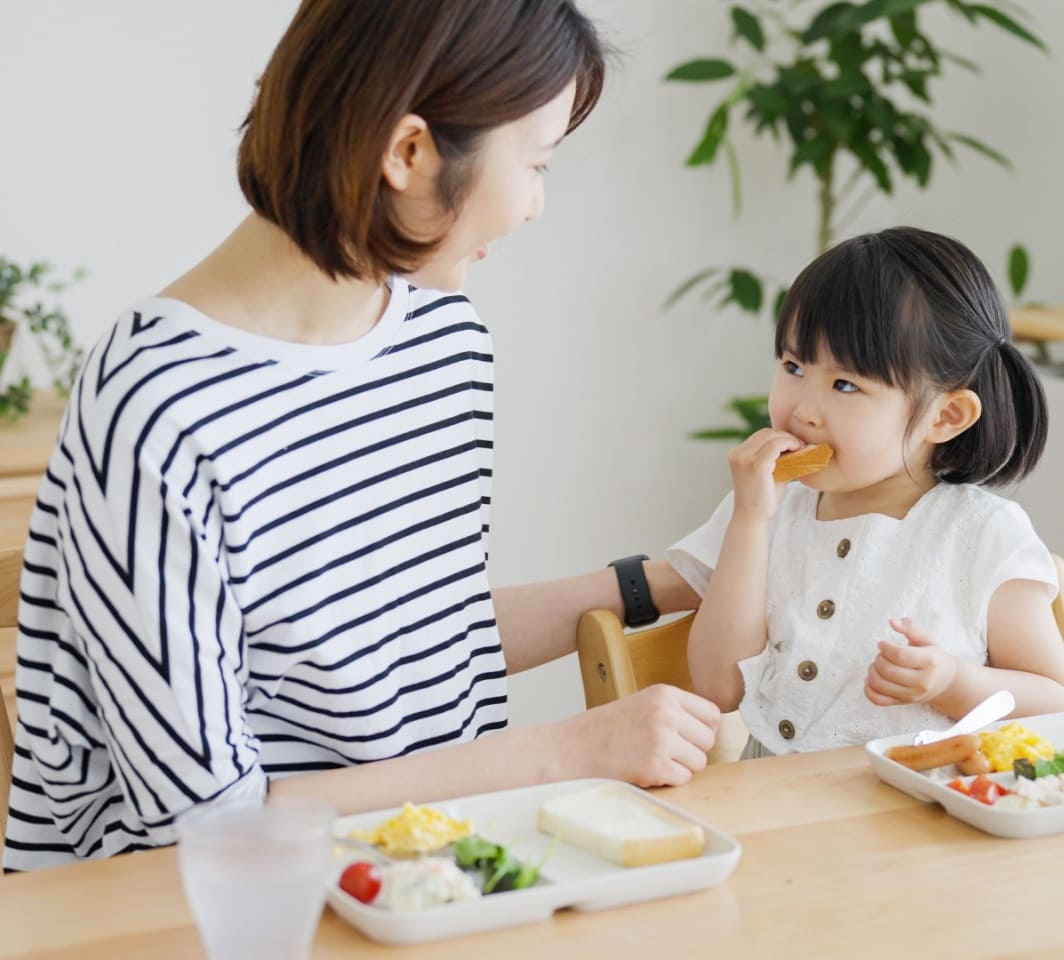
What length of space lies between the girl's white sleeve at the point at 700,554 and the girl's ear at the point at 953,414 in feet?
0.75

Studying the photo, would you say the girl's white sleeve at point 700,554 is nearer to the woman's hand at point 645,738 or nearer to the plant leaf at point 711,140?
the woman's hand at point 645,738

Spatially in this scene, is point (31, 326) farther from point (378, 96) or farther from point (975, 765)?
point (975, 765)

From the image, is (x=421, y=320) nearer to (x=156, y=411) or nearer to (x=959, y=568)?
(x=156, y=411)

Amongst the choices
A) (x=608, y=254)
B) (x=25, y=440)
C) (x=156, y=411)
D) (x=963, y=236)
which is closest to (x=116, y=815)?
(x=156, y=411)

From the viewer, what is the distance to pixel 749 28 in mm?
2752

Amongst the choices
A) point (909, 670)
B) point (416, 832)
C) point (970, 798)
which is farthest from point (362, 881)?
point (909, 670)

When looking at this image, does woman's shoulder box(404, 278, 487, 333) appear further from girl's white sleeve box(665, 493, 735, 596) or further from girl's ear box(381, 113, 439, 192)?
girl's white sleeve box(665, 493, 735, 596)

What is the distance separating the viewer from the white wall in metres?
2.63

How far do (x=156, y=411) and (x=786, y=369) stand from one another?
65 centimetres

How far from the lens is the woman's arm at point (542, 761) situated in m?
1.02

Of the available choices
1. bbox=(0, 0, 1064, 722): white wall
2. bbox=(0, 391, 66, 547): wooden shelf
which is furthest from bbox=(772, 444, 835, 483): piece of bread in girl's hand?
bbox=(0, 0, 1064, 722): white wall

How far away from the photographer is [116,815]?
1.13 meters

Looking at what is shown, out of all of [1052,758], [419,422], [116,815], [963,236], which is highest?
[963,236]

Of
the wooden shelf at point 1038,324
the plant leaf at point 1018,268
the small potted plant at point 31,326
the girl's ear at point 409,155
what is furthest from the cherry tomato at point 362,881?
the plant leaf at point 1018,268
